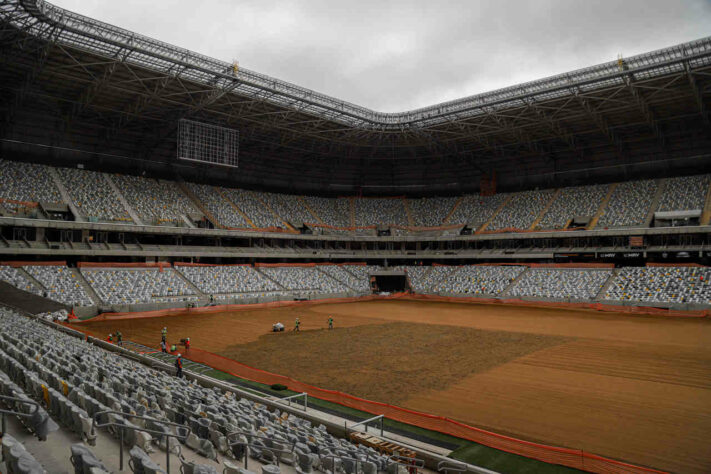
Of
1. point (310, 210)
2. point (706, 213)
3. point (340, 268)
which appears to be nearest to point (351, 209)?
point (310, 210)

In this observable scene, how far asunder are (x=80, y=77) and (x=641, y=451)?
155 feet

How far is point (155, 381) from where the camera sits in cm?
1363

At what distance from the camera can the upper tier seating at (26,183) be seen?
42969 millimetres

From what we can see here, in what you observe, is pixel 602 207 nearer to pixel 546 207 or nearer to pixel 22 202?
pixel 546 207

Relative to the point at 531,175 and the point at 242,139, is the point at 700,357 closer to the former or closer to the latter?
the point at 531,175

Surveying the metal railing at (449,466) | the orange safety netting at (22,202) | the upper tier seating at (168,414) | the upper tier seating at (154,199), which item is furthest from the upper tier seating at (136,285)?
the metal railing at (449,466)

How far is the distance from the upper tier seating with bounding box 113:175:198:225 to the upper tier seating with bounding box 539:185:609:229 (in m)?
46.2

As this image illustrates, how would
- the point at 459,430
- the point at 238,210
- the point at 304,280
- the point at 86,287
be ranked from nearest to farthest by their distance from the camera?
the point at 459,430 → the point at 86,287 → the point at 304,280 → the point at 238,210

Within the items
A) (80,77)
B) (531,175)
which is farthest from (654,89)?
(80,77)

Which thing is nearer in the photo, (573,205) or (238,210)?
(573,205)

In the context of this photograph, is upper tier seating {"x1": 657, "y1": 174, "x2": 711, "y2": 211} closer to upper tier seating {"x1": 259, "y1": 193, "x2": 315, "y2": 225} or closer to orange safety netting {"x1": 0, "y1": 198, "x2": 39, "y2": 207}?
upper tier seating {"x1": 259, "y1": 193, "x2": 315, "y2": 225}

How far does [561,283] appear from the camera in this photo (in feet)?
168

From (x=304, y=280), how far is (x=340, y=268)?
27.4 ft

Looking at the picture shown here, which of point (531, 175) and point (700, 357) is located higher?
point (531, 175)
